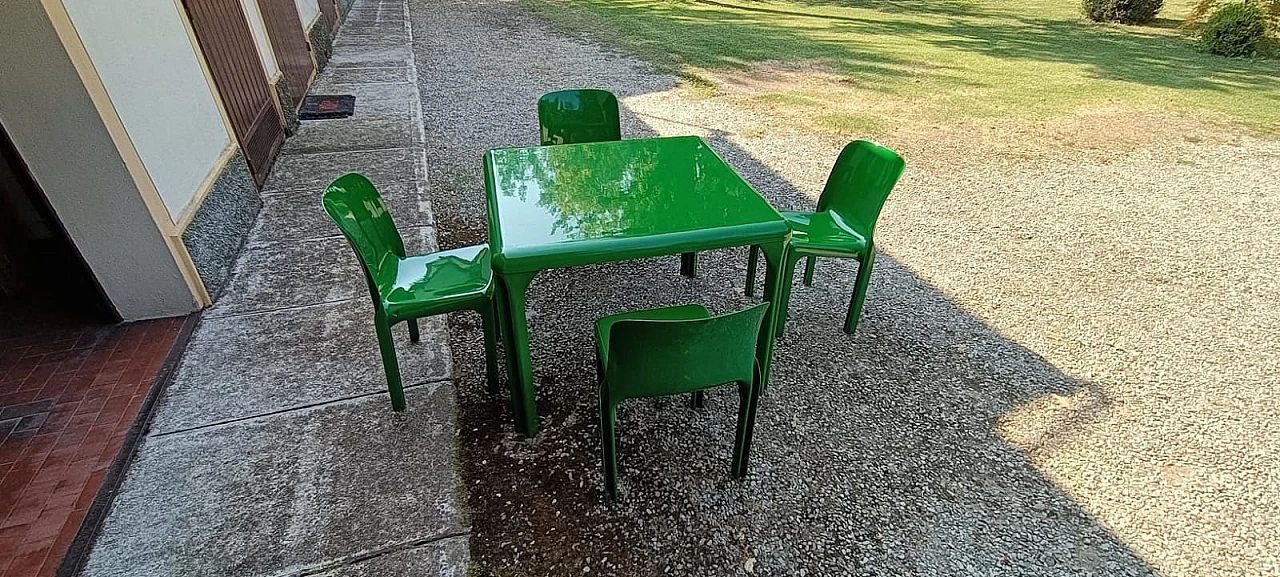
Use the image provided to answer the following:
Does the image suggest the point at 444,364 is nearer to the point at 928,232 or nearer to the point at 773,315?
the point at 773,315

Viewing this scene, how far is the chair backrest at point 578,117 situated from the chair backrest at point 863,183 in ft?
4.59

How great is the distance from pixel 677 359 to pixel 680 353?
3 centimetres

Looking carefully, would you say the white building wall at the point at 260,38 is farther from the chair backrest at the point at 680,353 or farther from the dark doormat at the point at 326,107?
the chair backrest at the point at 680,353

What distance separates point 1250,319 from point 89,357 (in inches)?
244

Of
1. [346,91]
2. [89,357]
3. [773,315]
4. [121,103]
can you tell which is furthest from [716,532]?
[346,91]

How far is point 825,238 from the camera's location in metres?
2.89

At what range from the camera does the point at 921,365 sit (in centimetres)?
295

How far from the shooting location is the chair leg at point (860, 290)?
9.53ft

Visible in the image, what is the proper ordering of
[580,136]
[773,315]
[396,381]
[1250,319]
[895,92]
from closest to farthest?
1. [773,315]
2. [396,381]
3. [1250,319]
4. [580,136]
5. [895,92]

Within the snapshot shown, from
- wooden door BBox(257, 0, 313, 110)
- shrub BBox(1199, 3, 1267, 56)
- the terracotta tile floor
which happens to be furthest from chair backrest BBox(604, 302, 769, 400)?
shrub BBox(1199, 3, 1267, 56)

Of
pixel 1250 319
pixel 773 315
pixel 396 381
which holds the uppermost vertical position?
pixel 773 315

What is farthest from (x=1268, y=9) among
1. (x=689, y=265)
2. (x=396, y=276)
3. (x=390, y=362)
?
(x=390, y=362)

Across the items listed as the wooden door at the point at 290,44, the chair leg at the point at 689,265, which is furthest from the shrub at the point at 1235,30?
the wooden door at the point at 290,44

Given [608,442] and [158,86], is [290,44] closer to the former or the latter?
[158,86]
